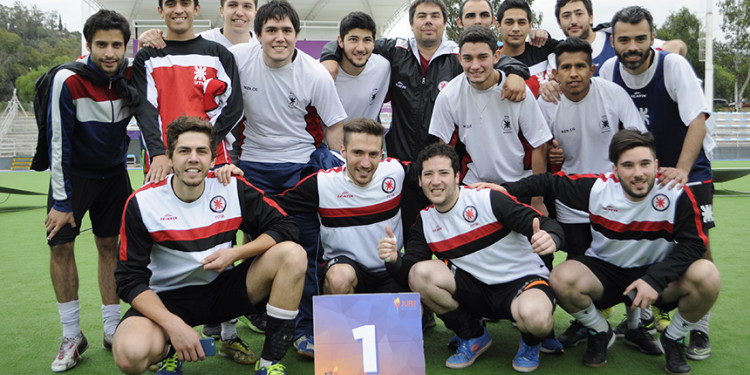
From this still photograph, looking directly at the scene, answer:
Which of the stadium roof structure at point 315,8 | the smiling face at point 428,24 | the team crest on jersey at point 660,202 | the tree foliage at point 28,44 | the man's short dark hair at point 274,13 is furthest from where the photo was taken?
the tree foliage at point 28,44

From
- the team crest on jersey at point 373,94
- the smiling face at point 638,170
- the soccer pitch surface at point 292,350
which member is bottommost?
the soccer pitch surface at point 292,350

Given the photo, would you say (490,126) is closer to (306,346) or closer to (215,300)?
(306,346)

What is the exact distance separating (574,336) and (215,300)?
2.29 meters

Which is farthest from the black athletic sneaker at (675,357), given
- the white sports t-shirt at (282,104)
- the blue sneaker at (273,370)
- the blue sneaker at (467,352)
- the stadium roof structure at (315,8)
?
the stadium roof structure at (315,8)

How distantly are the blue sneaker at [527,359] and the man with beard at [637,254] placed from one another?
0.31 m

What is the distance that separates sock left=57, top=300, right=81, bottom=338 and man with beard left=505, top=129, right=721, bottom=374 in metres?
3.00

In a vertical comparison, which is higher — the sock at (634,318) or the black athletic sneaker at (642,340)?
the sock at (634,318)

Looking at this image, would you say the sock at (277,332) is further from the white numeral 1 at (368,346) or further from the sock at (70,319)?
the sock at (70,319)

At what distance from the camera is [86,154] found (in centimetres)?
383

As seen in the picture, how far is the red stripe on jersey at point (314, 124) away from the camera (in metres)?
4.21

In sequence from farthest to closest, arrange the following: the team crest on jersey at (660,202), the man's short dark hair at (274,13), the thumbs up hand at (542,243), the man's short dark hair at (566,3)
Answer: the man's short dark hair at (566,3)
the man's short dark hair at (274,13)
the team crest on jersey at (660,202)
the thumbs up hand at (542,243)

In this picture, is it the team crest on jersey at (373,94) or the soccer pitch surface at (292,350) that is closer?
the soccer pitch surface at (292,350)

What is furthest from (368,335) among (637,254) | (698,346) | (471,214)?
(698,346)

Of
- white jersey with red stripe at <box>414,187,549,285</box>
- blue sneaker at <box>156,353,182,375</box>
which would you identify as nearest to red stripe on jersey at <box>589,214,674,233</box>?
white jersey with red stripe at <box>414,187,549,285</box>
